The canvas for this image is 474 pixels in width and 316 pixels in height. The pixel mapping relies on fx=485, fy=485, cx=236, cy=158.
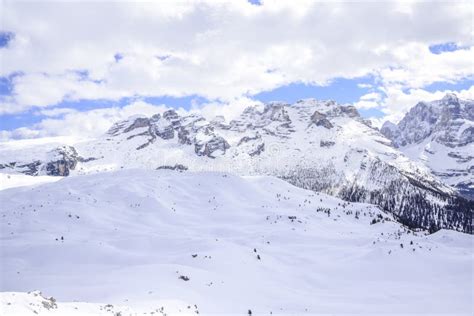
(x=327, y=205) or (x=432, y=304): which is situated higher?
(x=327, y=205)

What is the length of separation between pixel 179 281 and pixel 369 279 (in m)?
19.3

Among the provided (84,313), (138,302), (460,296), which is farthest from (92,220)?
(460,296)

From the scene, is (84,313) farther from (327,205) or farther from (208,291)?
(327,205)

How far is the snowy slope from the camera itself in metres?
34.8

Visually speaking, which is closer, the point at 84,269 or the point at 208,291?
the point at 208,291

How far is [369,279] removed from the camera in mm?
46094

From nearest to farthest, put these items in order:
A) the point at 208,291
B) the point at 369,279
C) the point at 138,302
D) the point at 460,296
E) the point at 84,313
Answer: the point at 84,313
the point at 138,302
the point at 208,291
the point at 460,296
the point at 369,279

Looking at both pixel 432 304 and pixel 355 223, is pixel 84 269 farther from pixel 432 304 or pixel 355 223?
pixel 355 223

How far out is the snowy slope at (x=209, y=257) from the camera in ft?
114

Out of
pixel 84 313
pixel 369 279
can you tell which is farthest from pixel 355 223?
pixel 84 313

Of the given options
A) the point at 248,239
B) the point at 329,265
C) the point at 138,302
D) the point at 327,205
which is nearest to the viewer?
the point at 138,302

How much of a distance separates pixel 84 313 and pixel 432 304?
26.1 metres

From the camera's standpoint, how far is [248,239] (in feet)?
191

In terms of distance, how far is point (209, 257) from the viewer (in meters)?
45.7
